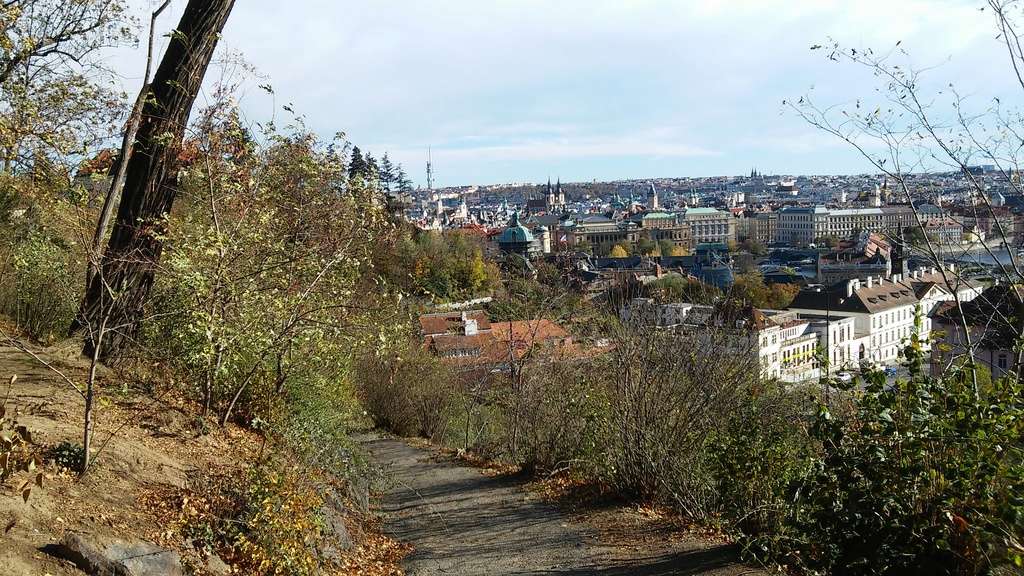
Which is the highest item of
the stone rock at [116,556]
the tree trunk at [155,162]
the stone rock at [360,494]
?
the tree trunk at [155,162]

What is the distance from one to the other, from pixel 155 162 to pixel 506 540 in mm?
4267

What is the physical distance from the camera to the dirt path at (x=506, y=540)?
607 cm

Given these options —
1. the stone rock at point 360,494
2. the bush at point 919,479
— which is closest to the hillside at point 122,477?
the stone rock at point 360,494

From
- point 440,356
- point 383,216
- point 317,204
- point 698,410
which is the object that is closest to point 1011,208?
point 698,410

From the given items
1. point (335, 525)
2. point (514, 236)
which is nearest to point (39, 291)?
point (335, 525)

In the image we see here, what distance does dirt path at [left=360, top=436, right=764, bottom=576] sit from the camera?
6.07m

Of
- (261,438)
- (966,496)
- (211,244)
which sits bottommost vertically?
(261,438)

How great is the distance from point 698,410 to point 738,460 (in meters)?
0.91

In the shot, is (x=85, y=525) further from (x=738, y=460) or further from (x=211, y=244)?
(x=738, y=460)

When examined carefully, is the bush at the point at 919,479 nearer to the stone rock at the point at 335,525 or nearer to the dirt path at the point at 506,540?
the dirt path at the point at 506,540

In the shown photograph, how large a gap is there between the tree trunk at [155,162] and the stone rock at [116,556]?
275cm

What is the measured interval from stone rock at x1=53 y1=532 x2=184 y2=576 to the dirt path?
2.56 metres

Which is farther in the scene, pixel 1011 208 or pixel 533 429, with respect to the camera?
pixel 533 429

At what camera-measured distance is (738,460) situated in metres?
6.42
